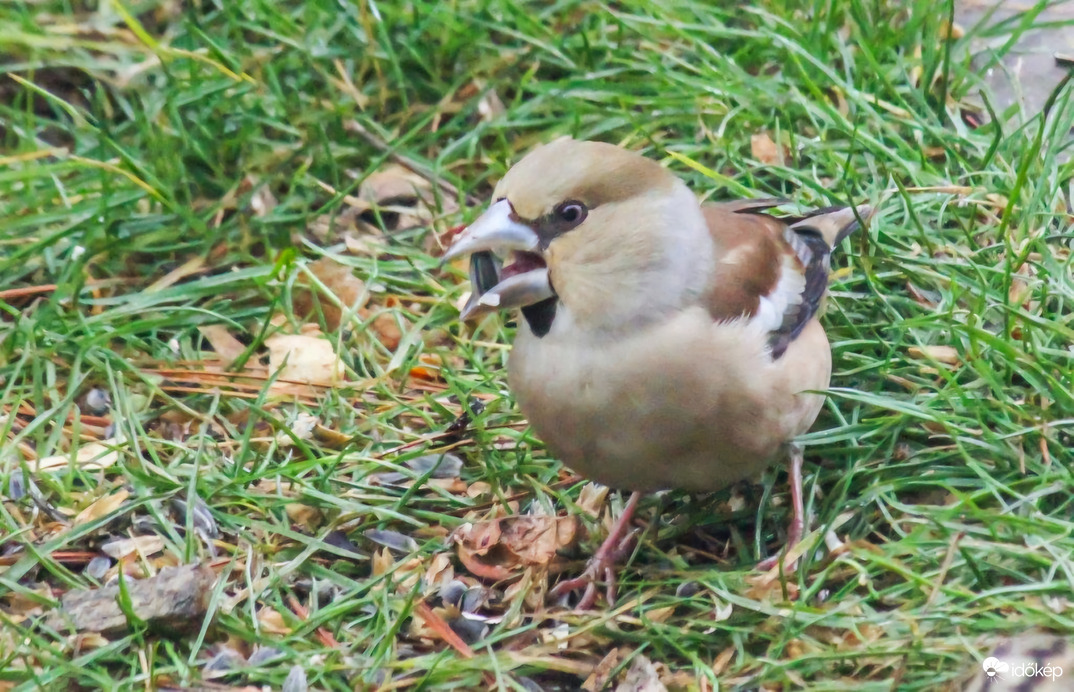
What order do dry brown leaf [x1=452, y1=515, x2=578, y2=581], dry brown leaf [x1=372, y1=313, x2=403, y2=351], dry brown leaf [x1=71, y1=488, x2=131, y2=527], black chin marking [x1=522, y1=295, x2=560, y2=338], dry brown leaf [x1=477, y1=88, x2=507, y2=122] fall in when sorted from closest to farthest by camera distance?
black chin marking [x1=522, y1=295, x2=560, y2=338], dry brown leaf [x1=452, y1=515, x2=578, y2=581], dry brown leaf [x1=71, y1=488, x2=131, y2=527], dry brown leaf [x1=372, y1=313, x2=403, y2=351], dry brown leaf [x1=477, y1=88, x2=507, y2=122]

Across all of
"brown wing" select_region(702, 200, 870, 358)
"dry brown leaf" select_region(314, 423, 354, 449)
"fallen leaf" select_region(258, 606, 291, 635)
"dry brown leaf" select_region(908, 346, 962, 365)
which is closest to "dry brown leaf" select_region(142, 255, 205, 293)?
"dry brown leaf" select_region(314, 423, 354, 449)

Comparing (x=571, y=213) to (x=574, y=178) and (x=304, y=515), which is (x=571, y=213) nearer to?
(x=574, y=178)

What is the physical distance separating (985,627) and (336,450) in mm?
1561

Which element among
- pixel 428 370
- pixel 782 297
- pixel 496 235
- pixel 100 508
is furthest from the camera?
pixel 428 370

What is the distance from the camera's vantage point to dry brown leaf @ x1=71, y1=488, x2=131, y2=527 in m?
2.90

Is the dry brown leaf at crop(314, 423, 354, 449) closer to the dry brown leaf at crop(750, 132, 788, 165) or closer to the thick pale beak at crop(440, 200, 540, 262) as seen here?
the thick pale beak at crop(440, 200, 540, 262)

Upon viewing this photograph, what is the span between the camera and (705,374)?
96.7 inches

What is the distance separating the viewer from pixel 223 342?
3.49 metres

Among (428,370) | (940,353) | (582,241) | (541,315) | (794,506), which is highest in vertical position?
(582,241)

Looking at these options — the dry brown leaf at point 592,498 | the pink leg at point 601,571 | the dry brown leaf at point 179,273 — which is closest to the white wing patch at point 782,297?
the pink leg at point 601,571

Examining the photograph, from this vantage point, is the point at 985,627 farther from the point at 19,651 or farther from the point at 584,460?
the point at 19,651

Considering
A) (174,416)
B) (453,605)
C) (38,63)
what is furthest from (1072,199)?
(38,63)

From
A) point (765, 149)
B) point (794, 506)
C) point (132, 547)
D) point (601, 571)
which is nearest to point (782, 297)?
point (794, 506)

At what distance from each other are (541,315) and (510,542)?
56 centimetres
